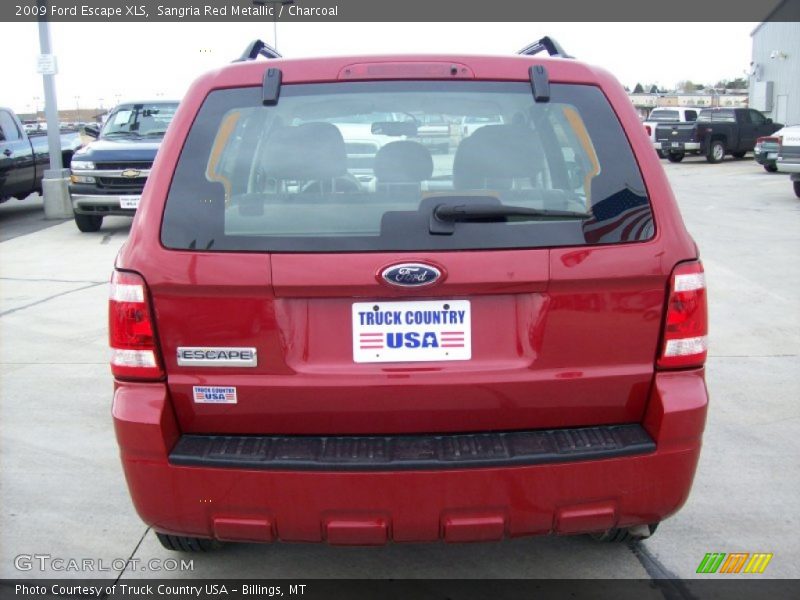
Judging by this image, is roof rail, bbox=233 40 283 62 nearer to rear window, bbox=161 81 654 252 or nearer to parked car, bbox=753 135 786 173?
rear window, bbox=161 81 654 252

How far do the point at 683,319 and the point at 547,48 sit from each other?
135 centimetres

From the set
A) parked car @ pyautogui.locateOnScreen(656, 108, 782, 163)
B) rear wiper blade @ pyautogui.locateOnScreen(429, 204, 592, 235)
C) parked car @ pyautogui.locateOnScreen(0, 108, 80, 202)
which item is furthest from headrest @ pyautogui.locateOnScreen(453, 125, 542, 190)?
parked car @ pyautogui.locateOnScreen(656, 108, 782, 163)

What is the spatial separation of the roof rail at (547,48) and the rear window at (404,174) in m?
0.45

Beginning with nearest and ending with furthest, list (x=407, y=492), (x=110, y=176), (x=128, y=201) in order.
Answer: (x=407, y=492), (x=128, y=201), (x=110, y=176)

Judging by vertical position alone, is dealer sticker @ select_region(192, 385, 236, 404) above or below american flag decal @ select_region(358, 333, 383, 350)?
below

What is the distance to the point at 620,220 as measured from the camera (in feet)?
8.84

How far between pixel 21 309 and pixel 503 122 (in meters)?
6.44

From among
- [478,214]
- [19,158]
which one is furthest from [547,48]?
[19,158]

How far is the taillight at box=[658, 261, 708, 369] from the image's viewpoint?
2707 millimetres

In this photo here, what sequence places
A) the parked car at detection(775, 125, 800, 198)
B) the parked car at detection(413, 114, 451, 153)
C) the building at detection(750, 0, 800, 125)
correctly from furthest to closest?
the building at detection(750, 0, 800, 125)
the parked car at detection(775, 125, 800, 198)
the parked car at detection(413, 114, 451, 153)

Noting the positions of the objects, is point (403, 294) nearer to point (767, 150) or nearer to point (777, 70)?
point (767, 150)

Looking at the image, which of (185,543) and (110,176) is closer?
(185,543)

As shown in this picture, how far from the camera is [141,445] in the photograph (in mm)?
2670

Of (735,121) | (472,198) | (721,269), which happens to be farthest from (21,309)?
(735,121)
